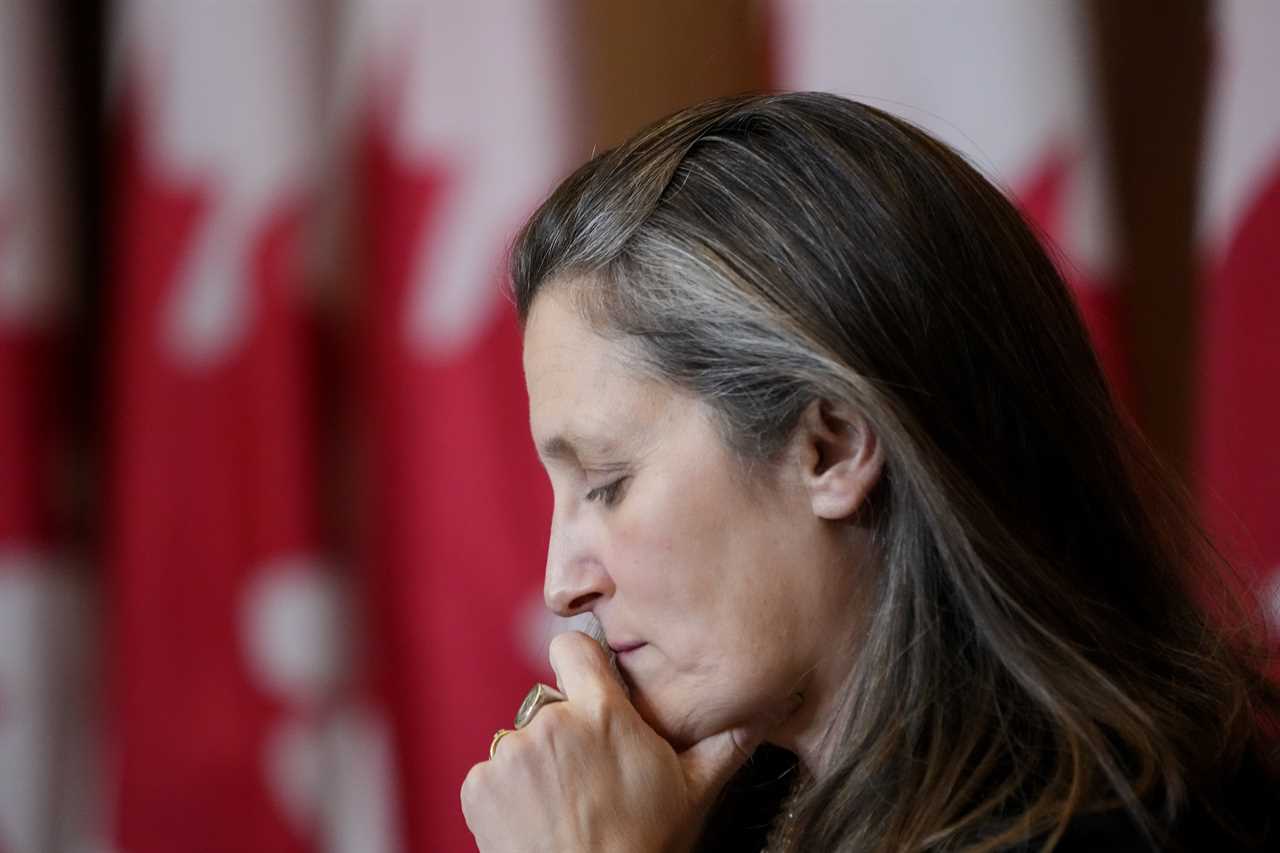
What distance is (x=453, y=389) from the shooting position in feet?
5.89

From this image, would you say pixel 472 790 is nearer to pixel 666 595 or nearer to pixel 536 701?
pixel 536 701

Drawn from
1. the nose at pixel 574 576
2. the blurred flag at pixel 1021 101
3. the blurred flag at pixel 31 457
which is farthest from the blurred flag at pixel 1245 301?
the blurred flag at pixel 31 457

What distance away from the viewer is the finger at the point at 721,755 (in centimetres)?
107

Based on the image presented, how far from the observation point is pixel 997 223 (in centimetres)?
105

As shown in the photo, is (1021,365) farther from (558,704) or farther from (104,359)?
(104,359)

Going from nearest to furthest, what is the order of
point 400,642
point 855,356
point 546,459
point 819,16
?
point 855,356, point 546,459, point 819,16, point 400,642

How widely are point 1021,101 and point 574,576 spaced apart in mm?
898

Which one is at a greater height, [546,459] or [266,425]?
[266,425]

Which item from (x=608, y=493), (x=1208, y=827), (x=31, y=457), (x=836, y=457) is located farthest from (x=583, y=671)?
(x=31, y=457)

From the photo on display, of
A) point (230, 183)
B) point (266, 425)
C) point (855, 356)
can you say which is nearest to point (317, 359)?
point (266, 425)

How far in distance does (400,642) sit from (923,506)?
3.35 ft

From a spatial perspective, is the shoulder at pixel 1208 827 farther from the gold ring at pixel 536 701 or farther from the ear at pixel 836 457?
the gold ring at pixel 536 701

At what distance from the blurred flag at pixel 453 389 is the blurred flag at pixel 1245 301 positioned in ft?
2.49

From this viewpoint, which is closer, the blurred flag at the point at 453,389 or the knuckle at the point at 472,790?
the knuckle at the point at 472,790
